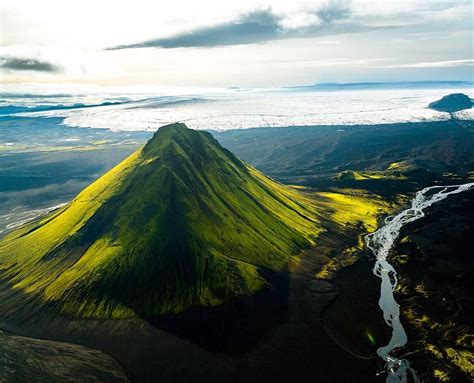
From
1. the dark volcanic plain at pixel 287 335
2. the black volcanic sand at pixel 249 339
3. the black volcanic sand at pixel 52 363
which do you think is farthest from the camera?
the dark volcanic plain at pixel 287 335

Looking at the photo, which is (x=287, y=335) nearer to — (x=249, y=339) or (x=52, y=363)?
(x=249, y=339)

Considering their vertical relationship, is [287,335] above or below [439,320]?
above

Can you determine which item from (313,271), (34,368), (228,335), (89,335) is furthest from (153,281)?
(313,271)

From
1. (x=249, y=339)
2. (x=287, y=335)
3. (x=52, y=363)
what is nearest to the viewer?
(x=52, y=363)

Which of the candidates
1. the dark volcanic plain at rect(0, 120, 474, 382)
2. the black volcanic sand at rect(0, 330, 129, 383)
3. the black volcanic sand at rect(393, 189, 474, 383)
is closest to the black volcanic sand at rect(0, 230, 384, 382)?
the dark volcanic plain at rect(0, 120, 474, 382)

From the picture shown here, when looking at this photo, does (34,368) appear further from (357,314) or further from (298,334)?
(357,314)

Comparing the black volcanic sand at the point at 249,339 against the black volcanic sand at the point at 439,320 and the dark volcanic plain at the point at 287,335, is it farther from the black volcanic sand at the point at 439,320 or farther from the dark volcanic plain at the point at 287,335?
the black volcanic sand at the point at 439,320

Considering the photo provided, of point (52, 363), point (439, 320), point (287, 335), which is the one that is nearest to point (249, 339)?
point (287, 335)

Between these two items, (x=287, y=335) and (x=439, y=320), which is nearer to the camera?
(x=287, y=335)

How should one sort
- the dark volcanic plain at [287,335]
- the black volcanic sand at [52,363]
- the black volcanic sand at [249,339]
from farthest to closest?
1. the dark volcanic plain at [287,335]
2. the black volcanic sand at [249,339]
3. the black volcanic sand at [52,363]

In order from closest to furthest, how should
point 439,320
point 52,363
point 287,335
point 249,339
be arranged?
point 52,363 → point 249,339 → point 287,335 → point 439,320

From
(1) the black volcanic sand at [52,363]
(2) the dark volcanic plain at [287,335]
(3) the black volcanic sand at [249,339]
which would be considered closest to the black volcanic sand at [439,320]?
(2) the dark volcanic plain at [287,335]
